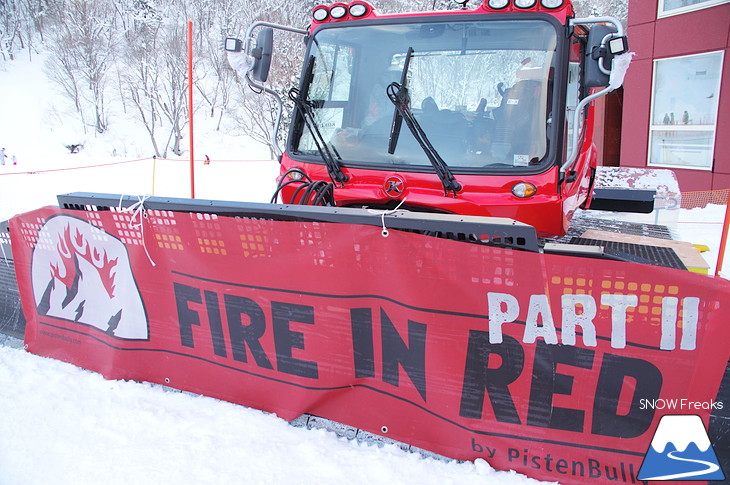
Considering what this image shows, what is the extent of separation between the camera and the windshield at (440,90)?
3.51 meters

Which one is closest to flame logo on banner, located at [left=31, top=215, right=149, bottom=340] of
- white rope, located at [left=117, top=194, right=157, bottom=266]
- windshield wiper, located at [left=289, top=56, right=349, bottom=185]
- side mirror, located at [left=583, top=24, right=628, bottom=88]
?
white rope, located at [left=117, top=194, right=157, bottom=266]

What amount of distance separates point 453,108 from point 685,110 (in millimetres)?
11475

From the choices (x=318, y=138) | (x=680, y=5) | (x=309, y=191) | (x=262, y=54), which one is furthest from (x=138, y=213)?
(x=680, y=5)

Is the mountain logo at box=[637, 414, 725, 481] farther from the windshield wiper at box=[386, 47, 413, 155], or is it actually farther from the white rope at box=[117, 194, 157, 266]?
the white rope at box=[117, 194, 157, 266]

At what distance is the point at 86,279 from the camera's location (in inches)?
138

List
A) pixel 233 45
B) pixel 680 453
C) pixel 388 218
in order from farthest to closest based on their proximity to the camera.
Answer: pixel 233 45 < pixel 388 218 < pixel 680 453

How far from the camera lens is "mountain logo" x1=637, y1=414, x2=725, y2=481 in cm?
221

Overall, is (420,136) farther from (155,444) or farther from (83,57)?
(83,57)

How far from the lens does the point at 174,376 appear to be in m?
3.29

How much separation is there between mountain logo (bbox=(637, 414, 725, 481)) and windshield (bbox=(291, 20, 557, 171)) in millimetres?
1744

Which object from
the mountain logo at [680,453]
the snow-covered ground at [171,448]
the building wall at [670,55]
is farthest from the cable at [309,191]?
the building wall at [670,55]

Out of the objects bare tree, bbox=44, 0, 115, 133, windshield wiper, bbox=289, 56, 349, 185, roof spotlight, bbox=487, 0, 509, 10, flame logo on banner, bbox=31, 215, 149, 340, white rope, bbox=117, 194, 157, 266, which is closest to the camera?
white rope, bbox=117, 194, 157, 266

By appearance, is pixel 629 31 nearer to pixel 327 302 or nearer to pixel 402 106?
pixel 402 106

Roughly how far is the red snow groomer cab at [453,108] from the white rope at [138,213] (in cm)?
93
